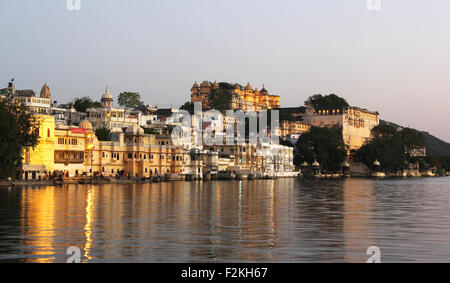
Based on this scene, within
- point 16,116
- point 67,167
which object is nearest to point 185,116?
point 67,167

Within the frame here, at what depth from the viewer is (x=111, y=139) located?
4963 inches

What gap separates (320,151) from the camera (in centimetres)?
18900

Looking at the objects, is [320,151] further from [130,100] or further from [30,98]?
[30,98]

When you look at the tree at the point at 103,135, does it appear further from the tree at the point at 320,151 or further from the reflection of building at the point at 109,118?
the tree at the point at 320,151

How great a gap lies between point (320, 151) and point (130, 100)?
5155cm

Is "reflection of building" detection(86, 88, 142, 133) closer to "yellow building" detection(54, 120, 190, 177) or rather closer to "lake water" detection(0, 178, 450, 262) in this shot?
"yellow building" detection(54, 120, 190, 177)

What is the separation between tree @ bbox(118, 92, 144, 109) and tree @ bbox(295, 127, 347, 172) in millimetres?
44595

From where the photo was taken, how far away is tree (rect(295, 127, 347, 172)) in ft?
618

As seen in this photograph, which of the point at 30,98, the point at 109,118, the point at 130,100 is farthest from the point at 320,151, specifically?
the point at 30,98

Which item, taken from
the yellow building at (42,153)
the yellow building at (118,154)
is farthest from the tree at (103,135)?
the yellow building at (42,153)

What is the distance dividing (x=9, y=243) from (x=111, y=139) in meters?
101
